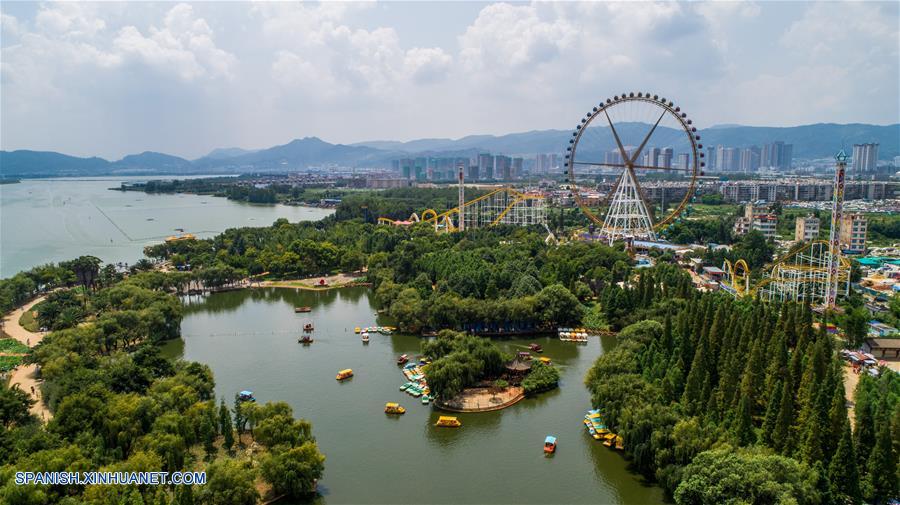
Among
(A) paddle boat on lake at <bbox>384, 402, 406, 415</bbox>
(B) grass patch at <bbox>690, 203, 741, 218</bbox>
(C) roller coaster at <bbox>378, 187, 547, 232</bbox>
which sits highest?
(C) roller coaster at <bbox>378, 187, 547, 232</bbox>

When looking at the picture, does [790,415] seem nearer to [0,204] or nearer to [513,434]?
[513,434]

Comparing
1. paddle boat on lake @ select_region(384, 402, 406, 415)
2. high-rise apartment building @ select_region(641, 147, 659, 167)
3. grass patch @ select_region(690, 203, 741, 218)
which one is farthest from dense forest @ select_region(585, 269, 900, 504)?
high-rise apartment building @ select_region(641, 147, 659, 167)

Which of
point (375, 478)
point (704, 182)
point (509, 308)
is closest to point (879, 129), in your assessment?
point (704, 182)

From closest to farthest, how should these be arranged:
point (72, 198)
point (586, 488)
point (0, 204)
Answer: point (586, 488), point (0, 204), point (72, 198)

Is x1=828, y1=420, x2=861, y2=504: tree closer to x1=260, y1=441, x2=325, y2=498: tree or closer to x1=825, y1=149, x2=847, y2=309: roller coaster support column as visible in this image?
x1=260, y1=441, x2=325, y2=498: tree

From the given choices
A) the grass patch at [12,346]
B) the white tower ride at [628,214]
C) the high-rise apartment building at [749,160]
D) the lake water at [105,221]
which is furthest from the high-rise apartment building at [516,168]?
the grass patch at [12,346]

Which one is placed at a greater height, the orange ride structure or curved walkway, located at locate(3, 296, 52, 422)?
the orange ride structure

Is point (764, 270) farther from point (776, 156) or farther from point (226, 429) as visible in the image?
point (776, 156)
